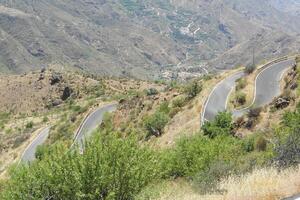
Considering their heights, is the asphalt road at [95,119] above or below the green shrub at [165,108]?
below

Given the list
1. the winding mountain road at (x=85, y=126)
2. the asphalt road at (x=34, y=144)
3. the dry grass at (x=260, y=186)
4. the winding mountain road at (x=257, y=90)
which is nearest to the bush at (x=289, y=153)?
the dry grass at (x=260, y=186)

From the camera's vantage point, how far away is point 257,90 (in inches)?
2196

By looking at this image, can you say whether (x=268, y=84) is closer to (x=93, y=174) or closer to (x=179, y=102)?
(x=179, y=102)

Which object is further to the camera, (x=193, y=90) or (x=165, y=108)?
(x=193, y=90)

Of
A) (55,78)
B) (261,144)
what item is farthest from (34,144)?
(261,144)

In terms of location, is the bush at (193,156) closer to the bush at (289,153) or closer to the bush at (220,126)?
the bush at (289,153)

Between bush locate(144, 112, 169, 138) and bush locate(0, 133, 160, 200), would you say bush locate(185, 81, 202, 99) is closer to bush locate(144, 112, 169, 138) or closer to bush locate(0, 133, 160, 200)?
bush locate(144, 112, 169, 138)

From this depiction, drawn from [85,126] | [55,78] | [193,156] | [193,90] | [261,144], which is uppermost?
[193,156]

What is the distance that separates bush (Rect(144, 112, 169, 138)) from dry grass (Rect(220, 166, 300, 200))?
3888 centimetres

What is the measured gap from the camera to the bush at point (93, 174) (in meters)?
14.3

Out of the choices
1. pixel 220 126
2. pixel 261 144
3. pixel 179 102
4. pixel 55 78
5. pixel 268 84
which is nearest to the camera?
pixel 261 144

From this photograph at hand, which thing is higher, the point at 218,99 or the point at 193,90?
the point at 218,99

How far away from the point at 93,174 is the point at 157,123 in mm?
38703

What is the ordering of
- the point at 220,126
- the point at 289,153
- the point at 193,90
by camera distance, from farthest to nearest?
the point at 193,90, the point at 220,126, the point at 289,153
